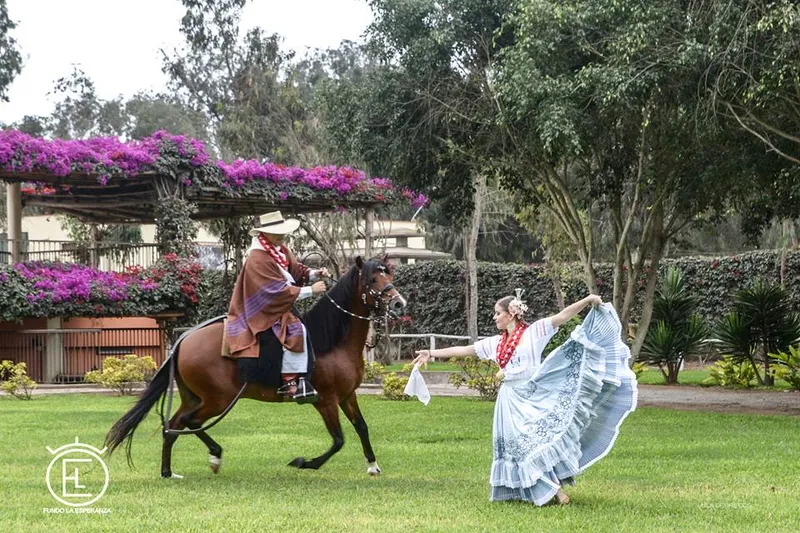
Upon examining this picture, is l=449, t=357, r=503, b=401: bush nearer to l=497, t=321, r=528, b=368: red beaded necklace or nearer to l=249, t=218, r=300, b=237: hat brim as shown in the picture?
l=249, t=218, r=300, b=237: hat brim

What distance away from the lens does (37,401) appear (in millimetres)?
20406

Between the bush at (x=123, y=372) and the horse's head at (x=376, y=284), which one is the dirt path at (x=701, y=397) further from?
the horse's head at (x=376, y=284)

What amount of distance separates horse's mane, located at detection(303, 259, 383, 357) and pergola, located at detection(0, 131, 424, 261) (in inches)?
524

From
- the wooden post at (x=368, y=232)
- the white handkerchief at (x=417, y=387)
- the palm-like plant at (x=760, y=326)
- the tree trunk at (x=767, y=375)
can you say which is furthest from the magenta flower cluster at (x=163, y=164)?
the white handkerchief at (x=417, y=387)

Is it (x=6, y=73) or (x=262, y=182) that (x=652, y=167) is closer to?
(x=262, y=182)

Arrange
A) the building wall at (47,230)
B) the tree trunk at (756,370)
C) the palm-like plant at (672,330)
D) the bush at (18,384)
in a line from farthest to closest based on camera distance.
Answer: the building wall at (47,230) → the palm-like plant at (672,330) → the tree trunk at (756,370) → the bush at (18,384)

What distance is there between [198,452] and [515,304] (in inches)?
210

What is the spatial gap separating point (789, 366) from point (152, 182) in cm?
1434

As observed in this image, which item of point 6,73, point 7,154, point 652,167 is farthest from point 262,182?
point 6,73

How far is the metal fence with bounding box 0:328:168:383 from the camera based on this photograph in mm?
25234

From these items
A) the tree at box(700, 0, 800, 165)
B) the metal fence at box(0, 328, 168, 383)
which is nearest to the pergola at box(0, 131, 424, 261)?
the metal fence at box(0, 328, 168, 383)

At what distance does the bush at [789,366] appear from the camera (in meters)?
21.8

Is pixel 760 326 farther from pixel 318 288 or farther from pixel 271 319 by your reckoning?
pixel 271 319

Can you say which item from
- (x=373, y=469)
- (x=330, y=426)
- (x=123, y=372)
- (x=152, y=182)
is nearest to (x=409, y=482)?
(x=373, y=469)
